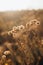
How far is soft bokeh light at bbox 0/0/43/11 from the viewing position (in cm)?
173

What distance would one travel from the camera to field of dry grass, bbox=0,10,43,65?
147cm

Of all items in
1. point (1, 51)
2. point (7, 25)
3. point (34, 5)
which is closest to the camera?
point (1, 51)

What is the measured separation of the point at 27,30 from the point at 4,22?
25 cm

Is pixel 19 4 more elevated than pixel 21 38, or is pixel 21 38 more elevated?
pixel 19 4

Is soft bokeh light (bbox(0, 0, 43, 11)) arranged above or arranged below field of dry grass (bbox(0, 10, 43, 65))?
above

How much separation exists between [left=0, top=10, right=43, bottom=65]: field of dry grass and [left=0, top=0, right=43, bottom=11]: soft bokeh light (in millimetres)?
107

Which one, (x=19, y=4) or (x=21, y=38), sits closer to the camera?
(x=21, y=38)

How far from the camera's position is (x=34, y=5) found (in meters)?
1.72

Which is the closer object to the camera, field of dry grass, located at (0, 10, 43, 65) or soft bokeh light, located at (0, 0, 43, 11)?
field of dry grass, located at (0, 10, 43, 65)

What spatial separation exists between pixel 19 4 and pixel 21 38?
425 mm

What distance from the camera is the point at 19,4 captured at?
174 centimetres

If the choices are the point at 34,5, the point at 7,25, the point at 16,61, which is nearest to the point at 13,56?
the point at 16,61

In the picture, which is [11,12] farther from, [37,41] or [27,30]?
[37,41]

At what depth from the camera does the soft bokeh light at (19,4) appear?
5.66ft
